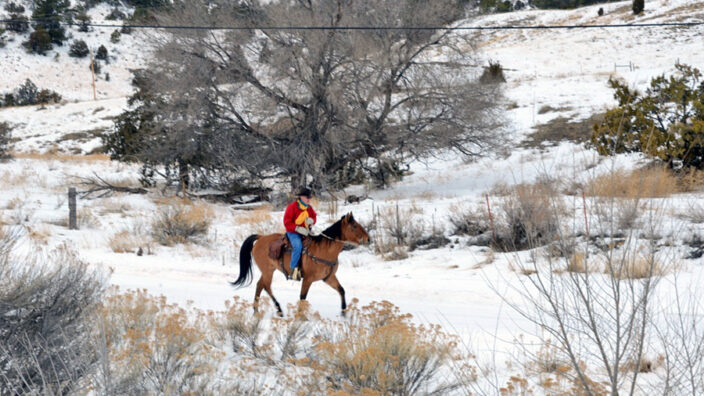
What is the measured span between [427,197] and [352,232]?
10616mm

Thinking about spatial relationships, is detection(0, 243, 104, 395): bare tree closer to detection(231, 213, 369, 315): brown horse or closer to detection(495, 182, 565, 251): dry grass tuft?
detection(231, 213, 369, 315): brown horse

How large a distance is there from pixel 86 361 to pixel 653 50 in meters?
46.2

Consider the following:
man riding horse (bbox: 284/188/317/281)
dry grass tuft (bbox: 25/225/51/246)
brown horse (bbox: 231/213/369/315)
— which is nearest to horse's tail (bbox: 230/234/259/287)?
brown horse (bbox: 231/213/369/315)

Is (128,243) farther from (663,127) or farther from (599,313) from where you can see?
(663,127)

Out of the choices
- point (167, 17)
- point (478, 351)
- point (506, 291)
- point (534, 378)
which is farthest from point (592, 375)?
point (167, 17)

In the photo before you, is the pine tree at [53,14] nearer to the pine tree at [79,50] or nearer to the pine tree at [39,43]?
the pine tree at [39,43]

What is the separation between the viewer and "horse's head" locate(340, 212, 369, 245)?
8.18 m

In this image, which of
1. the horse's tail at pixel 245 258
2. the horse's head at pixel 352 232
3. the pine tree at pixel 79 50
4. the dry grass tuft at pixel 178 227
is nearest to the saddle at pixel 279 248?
the horse's tail at pixel 245 258

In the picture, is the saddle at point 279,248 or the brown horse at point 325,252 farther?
the saddle at point 279,248

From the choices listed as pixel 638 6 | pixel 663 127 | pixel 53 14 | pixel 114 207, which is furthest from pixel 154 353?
pixel 53 14

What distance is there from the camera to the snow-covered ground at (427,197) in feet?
32.5

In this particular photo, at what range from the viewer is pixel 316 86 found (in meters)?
19.6

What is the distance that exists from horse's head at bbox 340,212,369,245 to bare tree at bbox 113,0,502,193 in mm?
11601

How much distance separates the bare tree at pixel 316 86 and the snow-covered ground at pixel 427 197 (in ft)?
6.92
